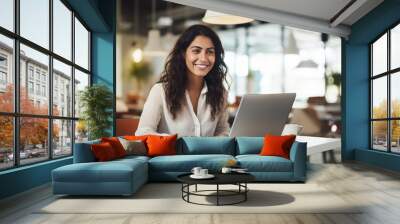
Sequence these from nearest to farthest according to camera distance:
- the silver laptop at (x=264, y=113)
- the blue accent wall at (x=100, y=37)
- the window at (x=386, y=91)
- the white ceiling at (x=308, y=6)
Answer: the silver laptop at (x=264, y=113) < the blue accent wall at (x=100, y=37) < the white ceiling at (x=308, y=6) < the window at (x=386, y=91)

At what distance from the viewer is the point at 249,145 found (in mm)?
6855

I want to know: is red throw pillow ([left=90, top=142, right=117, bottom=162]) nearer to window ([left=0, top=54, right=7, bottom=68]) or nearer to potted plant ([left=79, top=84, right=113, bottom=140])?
window ([left=0, top=54, right=7, bottom=68])

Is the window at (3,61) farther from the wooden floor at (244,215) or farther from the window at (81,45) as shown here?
the window at (81,45)

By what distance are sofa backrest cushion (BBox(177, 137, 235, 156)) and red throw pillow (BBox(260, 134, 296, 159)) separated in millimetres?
618

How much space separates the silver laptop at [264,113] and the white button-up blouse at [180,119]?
1151mm

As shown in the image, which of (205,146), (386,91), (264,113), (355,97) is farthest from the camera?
(355,97)

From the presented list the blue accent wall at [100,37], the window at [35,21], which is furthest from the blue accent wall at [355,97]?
the window at [35,21]

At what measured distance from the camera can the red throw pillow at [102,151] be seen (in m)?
5.61

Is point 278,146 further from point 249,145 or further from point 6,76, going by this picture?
point 6,76

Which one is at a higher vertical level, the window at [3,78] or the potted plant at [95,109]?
the window at [3,78]

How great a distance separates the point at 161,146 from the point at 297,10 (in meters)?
4.12

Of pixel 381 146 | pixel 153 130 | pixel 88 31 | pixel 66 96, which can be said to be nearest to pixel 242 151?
pixel 153 130

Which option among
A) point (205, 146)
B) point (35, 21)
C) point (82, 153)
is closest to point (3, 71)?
point (35, 21)

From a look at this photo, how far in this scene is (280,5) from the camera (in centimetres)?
830
